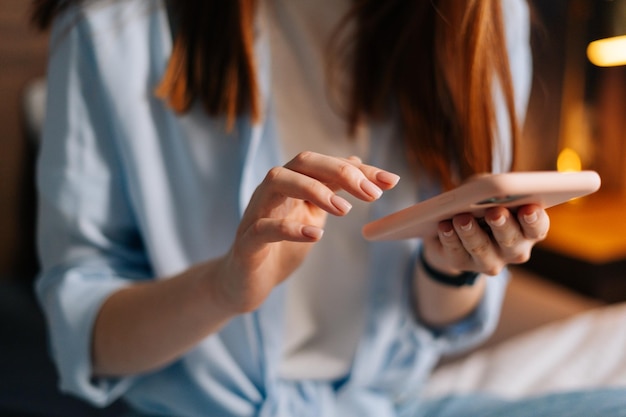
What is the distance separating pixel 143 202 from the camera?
634 mm

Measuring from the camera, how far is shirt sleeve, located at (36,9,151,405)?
2.02 feet

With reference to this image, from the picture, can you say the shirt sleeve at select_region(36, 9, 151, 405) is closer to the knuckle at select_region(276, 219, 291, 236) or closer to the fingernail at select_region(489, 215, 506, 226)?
the knuckle at select_region(276, 219, 291, 236)

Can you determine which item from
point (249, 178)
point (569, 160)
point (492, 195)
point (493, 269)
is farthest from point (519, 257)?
point (569, 160)

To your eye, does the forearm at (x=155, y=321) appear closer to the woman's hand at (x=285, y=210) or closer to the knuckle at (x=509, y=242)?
the woman's hand at (x=285, y=210)

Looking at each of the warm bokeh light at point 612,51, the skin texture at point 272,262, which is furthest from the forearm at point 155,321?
the warm bokeh light at point 612,51

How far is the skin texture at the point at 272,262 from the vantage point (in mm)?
406

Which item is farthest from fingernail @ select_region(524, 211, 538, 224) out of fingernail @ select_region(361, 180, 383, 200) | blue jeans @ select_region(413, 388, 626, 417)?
blue jeans @ select_region(413, 388, 626, 417)

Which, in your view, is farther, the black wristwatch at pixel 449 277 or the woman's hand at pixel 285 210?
the black wristwatch at pixel 449 277

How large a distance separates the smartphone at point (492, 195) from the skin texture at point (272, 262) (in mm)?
17

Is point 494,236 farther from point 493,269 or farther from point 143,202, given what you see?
point 143,202

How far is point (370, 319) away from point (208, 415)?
21 cm

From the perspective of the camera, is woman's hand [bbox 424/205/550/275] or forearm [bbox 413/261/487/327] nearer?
woman's hand [bbox 424/205/550/275]

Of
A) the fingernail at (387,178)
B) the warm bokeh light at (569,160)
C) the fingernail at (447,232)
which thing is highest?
the warm bokeh light at (569,160)

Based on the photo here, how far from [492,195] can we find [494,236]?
0.32 ft
